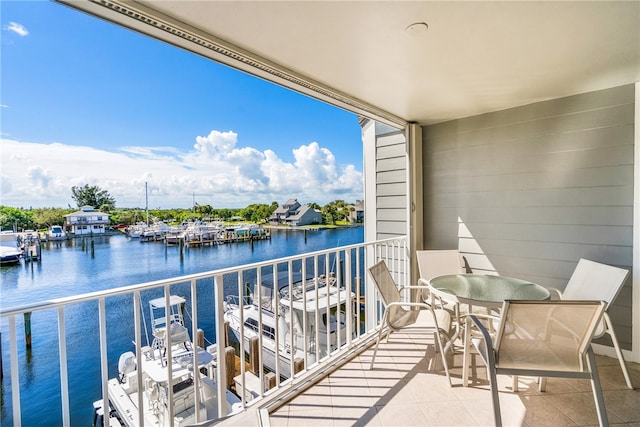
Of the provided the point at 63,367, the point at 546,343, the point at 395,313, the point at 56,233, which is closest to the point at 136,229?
the point at 56,233

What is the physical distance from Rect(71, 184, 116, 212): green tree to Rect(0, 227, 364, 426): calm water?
0.75 metres

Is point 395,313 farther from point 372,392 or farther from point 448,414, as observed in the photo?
point 448,414

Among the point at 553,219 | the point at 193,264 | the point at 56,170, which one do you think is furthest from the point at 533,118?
the point at 56,170

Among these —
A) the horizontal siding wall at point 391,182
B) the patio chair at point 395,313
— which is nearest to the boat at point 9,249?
the patio chair at point 395,313

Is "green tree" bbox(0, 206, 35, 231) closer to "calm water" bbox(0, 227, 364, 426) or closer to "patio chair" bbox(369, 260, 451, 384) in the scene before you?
"calm water" bbox(0, 227, 364, 426)

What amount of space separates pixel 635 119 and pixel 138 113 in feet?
53.5

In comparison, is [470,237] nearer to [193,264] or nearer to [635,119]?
[635,119]

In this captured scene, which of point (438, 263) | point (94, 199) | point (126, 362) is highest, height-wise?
point (94, 199)

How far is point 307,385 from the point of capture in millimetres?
2424

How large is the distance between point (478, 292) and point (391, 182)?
2.16 metres

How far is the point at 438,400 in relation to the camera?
2.24 m

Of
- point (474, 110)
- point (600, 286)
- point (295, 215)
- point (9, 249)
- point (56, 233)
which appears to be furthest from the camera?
point (295, 215)

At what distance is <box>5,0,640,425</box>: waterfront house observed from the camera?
5.70ft

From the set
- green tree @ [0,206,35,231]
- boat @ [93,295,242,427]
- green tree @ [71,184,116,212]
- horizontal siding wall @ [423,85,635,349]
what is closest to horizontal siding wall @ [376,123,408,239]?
horizontal siding wall @ [423,85,635,349]
